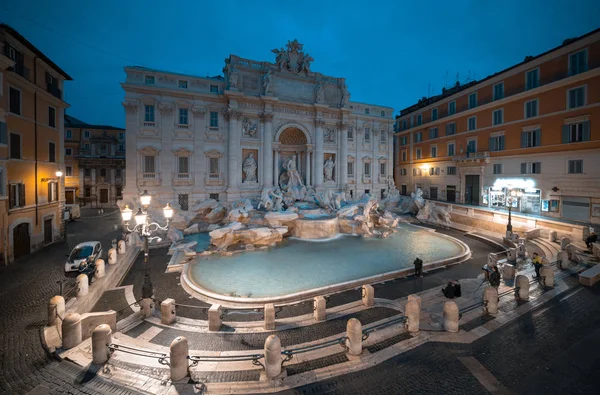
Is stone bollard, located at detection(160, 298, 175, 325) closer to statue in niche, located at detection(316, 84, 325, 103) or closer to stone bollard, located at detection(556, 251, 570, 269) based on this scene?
stone bollard, located at detection(556, 251, 570, 269)

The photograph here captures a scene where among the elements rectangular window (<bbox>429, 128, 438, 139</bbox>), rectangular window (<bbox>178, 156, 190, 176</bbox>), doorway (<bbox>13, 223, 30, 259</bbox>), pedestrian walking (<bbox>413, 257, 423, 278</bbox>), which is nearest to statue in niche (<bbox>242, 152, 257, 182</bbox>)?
rectangular window (<bbox>178, 156, 190, 176</bbox>)

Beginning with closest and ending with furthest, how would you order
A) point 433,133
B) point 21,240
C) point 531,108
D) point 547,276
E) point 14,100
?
1. point 547,276
2. point 14,100
3. point 21,240
4. point 531,108
5. point 433,133

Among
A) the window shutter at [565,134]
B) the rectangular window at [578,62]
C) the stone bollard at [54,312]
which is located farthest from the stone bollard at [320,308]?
the rectangular window at [578,62]

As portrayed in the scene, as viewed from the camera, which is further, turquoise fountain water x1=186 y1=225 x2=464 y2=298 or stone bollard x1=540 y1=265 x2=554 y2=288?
turquoise fountain water x1=186 y1=225 x2=464 y2=298

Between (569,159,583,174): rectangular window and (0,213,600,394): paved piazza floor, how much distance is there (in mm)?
14685

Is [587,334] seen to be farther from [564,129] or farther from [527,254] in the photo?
[564,129]

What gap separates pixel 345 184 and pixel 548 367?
24.1m

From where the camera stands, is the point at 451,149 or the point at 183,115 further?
the point at 451,149

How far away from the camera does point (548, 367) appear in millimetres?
5203

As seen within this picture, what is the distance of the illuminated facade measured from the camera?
12.0m

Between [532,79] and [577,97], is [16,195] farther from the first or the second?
[532,79]

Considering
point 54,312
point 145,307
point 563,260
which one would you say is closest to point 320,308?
point 145,307

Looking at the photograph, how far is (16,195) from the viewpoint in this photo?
504 inches

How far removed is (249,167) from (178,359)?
68.5ft
